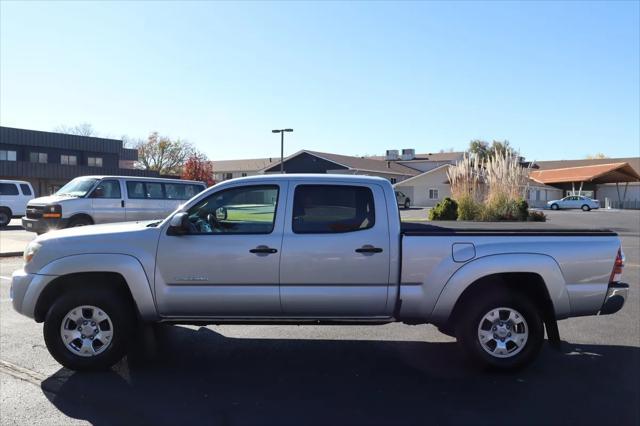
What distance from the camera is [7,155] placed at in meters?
41.1

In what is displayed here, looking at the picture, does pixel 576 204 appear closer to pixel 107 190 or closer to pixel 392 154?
pixel 392 154

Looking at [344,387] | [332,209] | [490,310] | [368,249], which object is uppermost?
[332,209]

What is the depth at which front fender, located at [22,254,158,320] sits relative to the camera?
4.95 meters

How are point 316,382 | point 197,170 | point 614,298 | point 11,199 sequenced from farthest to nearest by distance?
point 197,170 → point 11,199 → point 614,298 → point 316,382

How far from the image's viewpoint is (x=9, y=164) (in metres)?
39.0

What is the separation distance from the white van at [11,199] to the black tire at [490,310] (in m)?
22.5

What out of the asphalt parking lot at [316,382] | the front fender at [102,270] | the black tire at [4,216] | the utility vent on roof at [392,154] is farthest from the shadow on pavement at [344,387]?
the utility vent on roof at [392,154]

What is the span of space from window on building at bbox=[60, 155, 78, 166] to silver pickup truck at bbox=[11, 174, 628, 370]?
145ft

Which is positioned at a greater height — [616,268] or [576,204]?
[576,204]

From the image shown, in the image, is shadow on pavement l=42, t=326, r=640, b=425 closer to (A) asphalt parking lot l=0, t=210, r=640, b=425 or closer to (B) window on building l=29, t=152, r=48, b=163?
(A) asphalt parking lot l=0, t=210, r=640, b=425

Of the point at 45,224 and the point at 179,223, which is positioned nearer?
the point at 179,223

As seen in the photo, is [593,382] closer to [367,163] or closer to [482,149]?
[367,163]

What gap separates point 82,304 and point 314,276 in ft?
7.37

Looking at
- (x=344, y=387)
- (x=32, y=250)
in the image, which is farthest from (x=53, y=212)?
(x=344, y=387)
